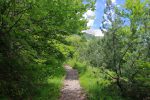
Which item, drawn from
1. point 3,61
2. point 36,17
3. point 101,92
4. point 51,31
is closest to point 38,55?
point 51,31

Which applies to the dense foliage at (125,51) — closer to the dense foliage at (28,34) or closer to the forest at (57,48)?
the forest at (57,48)

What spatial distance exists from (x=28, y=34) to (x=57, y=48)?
3.53 metres

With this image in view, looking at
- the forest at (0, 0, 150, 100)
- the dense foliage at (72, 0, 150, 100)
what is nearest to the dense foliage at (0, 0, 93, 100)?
the forest at (0, 0, 150, 100)

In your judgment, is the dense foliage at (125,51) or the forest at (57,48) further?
the dense foliage at (125,51)

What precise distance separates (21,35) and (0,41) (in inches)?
44.4

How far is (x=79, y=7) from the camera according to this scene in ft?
40.3

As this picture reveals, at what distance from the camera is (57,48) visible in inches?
564

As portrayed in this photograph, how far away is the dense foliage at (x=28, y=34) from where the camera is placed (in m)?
9.95

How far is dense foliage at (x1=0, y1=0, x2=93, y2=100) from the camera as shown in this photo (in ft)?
32.7

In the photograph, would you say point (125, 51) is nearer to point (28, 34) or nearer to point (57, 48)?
point (57, 48)

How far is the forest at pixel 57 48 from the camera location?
33.2 ft

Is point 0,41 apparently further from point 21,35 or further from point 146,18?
point 146,18

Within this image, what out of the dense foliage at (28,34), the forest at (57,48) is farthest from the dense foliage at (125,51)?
the dense foliage at (28,34)

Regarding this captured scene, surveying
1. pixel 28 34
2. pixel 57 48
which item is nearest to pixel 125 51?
pixel 57 48
